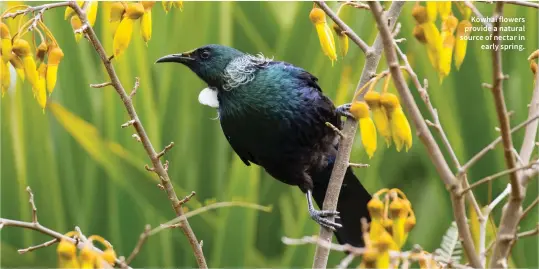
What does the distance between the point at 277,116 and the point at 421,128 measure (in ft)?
3.45

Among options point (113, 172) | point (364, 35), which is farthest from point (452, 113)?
point (113, 172)

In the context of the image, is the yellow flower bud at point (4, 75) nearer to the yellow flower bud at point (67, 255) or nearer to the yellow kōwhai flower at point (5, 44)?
the yellow kōwhai flower at point (5, 44)

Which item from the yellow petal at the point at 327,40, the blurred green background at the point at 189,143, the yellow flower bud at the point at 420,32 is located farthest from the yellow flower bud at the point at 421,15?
the blurred green background at the point at 189,143

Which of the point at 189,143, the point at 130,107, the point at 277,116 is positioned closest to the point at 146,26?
the point at 130,107

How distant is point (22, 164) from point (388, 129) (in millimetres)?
1933

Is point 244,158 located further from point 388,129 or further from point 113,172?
point 388,129

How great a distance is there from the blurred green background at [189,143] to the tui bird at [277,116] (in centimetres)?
34

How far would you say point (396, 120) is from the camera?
1.08 metres

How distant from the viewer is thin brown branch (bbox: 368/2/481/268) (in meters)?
0.94

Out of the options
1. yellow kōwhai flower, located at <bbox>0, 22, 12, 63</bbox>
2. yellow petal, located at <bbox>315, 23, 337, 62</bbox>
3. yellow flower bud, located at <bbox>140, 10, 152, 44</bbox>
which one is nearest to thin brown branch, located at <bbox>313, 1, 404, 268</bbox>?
yellow petal, located at <bbox>315, 23, 337, 62</bbox>

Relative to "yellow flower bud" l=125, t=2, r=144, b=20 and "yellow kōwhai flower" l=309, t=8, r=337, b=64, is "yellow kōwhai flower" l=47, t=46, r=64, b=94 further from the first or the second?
"yellow kōwhai flower" l=309, t=8, r=337, b=64

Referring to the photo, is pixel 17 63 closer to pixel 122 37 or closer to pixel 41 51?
pixel 41 51

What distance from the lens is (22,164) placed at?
2.76m

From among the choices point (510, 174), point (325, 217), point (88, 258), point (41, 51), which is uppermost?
point (41, 51)
